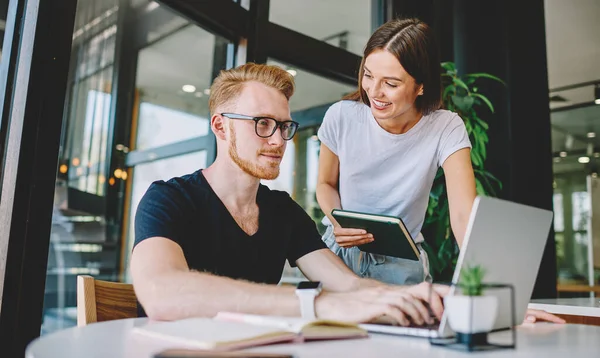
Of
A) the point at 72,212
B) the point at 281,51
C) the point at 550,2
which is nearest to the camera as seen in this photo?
the point at 281,51

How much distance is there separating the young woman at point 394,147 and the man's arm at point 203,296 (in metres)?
0.77

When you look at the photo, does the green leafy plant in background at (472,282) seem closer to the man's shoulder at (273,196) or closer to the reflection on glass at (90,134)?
the man's shoulder at (273,196)

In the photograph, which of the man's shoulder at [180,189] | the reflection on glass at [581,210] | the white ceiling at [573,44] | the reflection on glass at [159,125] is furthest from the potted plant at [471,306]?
the reflection on glass at [581,210]

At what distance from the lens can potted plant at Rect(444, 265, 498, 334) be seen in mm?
833

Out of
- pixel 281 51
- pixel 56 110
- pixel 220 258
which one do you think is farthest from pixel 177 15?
pixel 220 258

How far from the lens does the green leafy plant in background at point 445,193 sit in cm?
328

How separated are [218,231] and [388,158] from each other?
79cm

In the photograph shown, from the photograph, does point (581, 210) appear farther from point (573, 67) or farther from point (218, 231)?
point (218, 231)

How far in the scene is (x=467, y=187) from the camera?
1.86 m

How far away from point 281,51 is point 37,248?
5.84ft

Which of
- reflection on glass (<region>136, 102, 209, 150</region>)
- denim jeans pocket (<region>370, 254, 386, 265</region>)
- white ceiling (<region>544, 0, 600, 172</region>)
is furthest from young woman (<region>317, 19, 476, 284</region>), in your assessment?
white ceiling (<region>544, 0, 600, 172</region>)

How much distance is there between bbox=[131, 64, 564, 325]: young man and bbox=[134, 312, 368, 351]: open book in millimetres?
99

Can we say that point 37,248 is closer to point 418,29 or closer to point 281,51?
point 418,29

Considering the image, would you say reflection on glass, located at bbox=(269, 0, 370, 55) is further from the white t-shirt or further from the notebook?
the notebook
